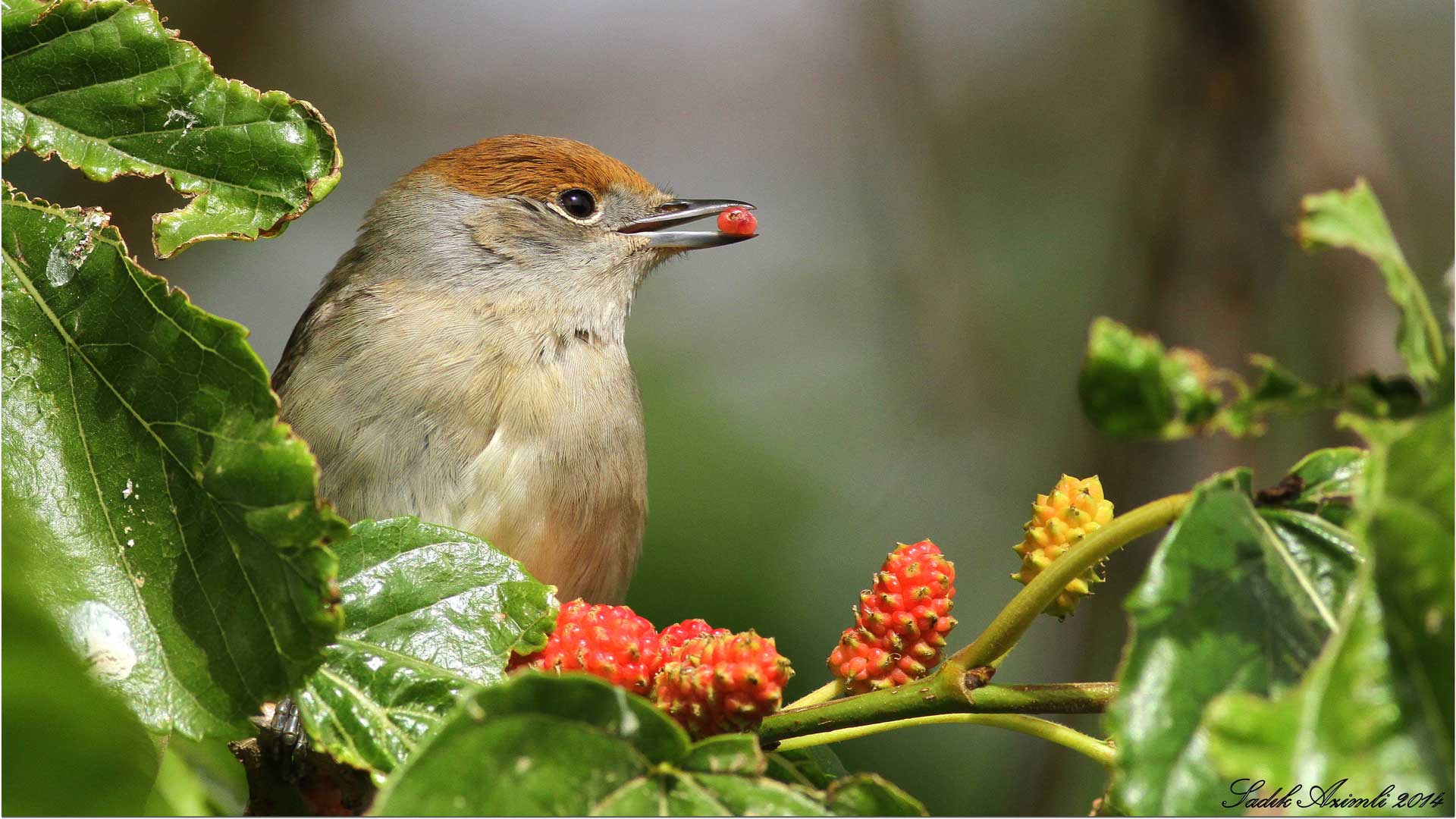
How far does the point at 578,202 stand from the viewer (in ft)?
15.3

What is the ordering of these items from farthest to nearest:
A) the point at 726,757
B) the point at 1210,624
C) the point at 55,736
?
the point at 726,757
the point at 1210,624
the point at 55,736

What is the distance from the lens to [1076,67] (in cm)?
1055

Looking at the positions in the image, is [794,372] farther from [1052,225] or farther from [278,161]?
[278,161]

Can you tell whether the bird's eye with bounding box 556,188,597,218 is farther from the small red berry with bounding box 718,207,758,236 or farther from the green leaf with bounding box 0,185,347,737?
the green leaf with bounding box 0,185,347,737

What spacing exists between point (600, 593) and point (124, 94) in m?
2.41

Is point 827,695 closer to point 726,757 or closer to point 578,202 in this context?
point 726,757

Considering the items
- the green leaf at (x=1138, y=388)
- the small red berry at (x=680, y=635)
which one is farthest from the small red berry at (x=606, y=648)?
the green leaf at (x=1138, y=388)

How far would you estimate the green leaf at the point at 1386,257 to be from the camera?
1.22 meters

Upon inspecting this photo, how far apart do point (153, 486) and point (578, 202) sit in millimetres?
3129

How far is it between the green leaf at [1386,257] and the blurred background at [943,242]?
4.54 meters

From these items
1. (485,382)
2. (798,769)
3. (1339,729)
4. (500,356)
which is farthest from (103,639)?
(500,356)

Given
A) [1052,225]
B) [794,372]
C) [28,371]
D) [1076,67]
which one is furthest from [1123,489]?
[1076,67]

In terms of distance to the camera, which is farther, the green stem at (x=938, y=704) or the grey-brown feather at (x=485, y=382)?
the grey-brown feather at (x=485, y=382)

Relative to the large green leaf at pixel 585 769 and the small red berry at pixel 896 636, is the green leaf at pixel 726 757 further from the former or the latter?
the small red berry at pixel 896 636
